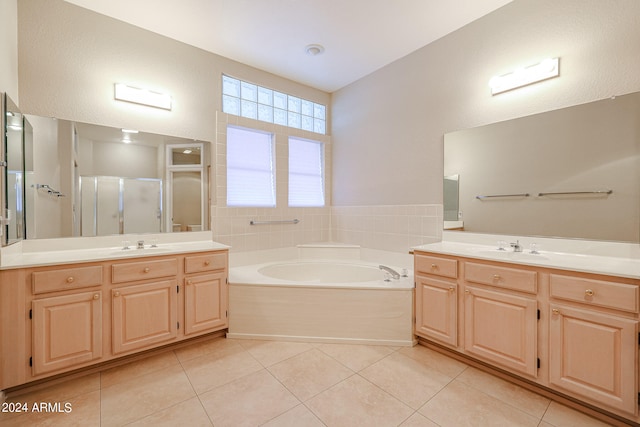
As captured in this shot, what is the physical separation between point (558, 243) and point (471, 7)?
6.42 feet

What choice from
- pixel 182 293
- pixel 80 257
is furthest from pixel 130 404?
pixel 80 257

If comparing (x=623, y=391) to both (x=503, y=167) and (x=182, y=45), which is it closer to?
(x=503, y=167)

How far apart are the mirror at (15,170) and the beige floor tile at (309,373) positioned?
188 centimetres

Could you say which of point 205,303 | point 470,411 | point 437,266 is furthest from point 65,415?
point 437,266

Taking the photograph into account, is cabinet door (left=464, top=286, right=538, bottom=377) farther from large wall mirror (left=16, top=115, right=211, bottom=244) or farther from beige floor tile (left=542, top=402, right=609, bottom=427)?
large wall mirror (left=16, top=115, right=211, bottom=244)

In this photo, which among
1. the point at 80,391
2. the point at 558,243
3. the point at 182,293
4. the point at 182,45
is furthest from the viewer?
the point at 182,45

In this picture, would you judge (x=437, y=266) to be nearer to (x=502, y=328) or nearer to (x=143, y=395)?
(x=502, y=328)

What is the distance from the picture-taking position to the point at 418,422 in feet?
4.80

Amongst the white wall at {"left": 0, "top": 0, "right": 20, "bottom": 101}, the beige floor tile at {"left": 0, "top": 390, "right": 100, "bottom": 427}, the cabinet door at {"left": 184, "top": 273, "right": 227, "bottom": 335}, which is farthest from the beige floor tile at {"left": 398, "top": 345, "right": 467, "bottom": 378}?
the white wall at {"left": 0, "top": 0, "right": 20, "bottom": 101}

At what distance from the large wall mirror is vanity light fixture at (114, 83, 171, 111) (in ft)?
0.91

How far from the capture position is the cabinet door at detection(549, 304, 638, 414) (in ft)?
4.47

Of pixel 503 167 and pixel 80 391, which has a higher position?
pixel 503 167

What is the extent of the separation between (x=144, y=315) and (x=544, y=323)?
2585 millimetres

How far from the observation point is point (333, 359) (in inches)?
81.7
